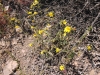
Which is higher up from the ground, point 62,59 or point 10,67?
point 62,59

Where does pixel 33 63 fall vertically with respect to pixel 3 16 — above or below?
below

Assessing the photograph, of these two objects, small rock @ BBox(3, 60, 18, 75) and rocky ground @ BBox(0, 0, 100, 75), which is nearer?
rocky ground @ BBox(0, 0, 100, 75)

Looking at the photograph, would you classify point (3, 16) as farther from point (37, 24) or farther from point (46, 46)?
point (46, 46)

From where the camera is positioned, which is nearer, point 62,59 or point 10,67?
point 62,59

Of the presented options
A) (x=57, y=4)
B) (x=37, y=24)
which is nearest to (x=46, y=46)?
(x=37, y=24)

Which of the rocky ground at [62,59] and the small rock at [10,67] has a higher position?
the rocky ground at [62,59]

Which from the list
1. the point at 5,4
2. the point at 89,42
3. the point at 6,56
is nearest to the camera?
the point at 89,42

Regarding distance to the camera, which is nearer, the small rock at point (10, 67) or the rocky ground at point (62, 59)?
the rocky ground at point (62, 59)
